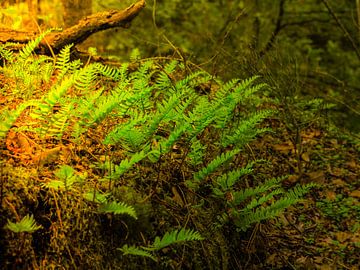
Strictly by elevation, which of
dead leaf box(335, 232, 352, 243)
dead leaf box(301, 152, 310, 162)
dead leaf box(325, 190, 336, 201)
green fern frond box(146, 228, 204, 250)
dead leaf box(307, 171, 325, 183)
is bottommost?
dead leaf box(335, 232, 352, 243)

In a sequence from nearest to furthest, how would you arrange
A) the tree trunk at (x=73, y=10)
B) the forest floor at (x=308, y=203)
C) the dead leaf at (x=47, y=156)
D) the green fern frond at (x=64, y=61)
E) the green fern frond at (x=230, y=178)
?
the dead leaf at (x=47, y=156), the green fern frond at (x=230, y=178), the forest floor at (x=308, y=203), the green fern frond at (x=64, y=61), the tree trunk at (x=73, y=10)

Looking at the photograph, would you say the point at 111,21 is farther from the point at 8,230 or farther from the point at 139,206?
the point at 8,230

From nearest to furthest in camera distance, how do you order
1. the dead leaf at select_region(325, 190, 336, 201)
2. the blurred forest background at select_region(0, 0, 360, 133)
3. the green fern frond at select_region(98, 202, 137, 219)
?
the green fern frond at select_region(98, 202, 137, 219), the dead leaf at select_region(325, 190, 336, 201), the blurred forest background at select_region(0, 0, 360, 133)

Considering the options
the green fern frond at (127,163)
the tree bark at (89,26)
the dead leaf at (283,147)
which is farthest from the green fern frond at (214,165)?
the dead leaf at (283,147)

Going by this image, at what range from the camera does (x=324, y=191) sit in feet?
18.2

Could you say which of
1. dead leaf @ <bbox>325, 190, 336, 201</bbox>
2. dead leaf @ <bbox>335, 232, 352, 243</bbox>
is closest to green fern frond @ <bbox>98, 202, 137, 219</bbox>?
dead leaf @ <bbox>335, 232, 352, 243</bbox>

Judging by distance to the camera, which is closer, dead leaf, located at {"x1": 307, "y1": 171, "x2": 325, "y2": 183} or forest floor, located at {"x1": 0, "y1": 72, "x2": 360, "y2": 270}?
forest floor, located at {"x1": 0, "y1": 72, "x2": 360, "y2": 270}

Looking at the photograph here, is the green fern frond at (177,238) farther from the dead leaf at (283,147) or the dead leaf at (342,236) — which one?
the dead leaf at (283,147)

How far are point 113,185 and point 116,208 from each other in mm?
465

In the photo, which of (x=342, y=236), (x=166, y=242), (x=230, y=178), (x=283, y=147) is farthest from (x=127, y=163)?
(x=283, y=147)

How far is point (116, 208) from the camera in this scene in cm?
320

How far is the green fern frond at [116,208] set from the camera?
3.12 metres

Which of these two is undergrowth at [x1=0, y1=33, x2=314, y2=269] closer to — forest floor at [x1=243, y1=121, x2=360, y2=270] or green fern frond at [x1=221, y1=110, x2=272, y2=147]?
green fern frond at [x1=221, y1=110, x2=272, y2=147]

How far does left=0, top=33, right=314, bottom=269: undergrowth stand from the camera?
3246 mm
